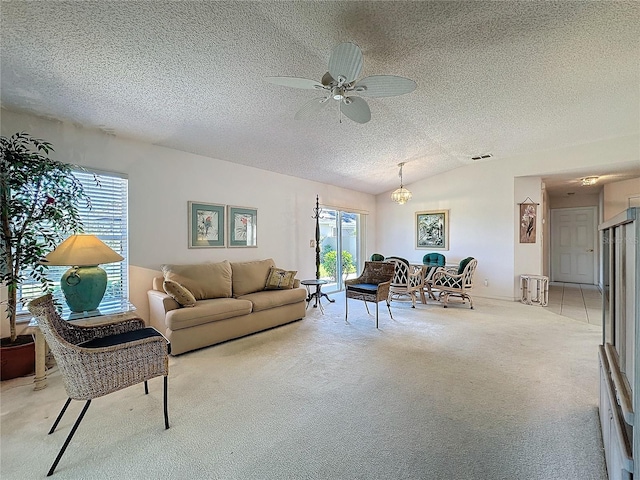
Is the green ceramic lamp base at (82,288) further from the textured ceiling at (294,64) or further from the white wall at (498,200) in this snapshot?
the white wall at (498,200)

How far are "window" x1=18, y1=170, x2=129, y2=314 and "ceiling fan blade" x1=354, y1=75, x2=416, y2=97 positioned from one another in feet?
10.1

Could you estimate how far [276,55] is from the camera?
2.55 meters

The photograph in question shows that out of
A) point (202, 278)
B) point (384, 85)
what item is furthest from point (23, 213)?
point (384, 85)

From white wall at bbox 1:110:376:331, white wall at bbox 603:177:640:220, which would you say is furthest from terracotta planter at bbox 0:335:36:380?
white wall at bbox 603:177:640:220

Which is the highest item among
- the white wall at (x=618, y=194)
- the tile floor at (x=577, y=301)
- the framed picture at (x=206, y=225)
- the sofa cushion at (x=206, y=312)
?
the white wall at (x=618, y=194)

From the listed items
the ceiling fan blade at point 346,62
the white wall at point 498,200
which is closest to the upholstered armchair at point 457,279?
the white wall at point 498,200

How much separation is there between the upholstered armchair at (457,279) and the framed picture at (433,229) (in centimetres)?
149

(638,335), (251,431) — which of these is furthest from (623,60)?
(251,431)

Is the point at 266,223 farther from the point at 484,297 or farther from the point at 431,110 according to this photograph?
the point at 484,297

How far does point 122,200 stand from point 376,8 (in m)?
3.42

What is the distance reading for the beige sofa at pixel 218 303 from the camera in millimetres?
3193

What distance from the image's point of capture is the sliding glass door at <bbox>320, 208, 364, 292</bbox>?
263 inches

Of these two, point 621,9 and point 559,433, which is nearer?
point 559,433

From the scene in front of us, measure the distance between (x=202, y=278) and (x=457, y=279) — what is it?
434cm
